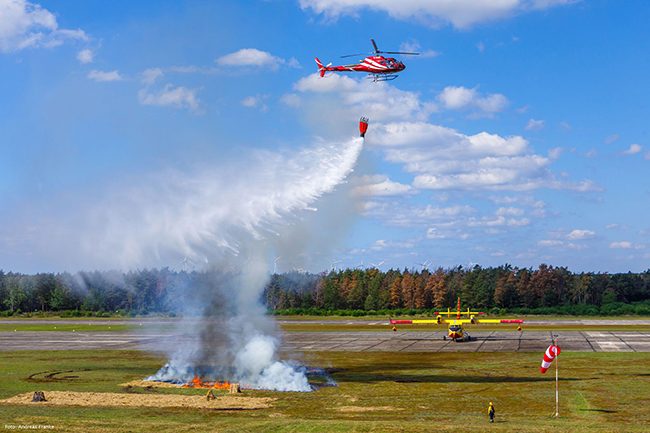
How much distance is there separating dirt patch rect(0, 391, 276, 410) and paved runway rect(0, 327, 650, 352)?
80.1 ft

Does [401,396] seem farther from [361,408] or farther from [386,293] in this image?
[386,293]

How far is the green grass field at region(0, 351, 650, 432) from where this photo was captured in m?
35.3

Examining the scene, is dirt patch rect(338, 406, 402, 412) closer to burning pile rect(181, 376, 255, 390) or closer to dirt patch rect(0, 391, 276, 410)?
dirt patch rect(0, 391, 276, 410)

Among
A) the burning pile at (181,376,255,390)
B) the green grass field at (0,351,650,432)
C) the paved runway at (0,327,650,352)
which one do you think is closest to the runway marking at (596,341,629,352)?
the paved runway at (0,327,650,352)

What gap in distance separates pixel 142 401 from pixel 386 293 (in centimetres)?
14056

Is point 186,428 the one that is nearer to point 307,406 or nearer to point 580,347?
point 307,406

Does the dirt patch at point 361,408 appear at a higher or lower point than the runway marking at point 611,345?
higher

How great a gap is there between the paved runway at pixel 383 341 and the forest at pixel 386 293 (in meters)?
44.6

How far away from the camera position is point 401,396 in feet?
151

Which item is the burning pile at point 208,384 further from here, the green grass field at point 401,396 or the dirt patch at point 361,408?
the dirt patch at point 361,408

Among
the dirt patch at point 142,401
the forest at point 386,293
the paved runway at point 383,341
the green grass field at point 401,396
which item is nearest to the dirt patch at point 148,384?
the green grass field at point 401,396

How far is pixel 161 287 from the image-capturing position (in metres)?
126

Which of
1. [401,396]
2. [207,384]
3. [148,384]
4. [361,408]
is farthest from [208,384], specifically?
[401,396]

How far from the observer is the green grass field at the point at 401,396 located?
116 feet
